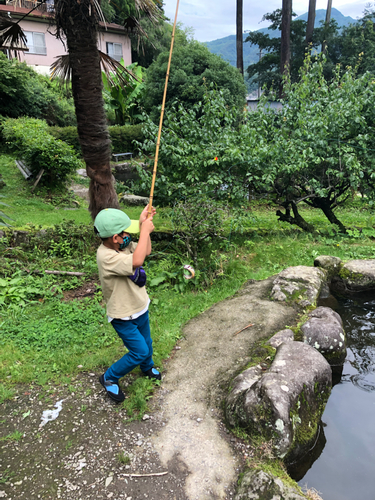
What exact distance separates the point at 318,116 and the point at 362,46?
23.0 metres

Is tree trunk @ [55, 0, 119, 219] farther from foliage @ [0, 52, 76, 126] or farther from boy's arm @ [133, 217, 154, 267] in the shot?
foliage @ [0, 52, 76, 126]

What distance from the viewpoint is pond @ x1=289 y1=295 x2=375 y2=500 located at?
288 centimetres

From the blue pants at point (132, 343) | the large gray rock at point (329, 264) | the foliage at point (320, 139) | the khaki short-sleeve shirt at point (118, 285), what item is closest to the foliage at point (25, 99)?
the foliage at point (320, 139)

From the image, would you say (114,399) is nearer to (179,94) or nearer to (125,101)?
(179,94)

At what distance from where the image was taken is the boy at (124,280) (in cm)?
284

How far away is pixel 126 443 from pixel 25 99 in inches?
695

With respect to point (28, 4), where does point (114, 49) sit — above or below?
above

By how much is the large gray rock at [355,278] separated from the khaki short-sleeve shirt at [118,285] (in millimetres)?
4117

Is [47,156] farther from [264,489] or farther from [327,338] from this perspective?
[264,489]

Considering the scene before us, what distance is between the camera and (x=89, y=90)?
18.7 ft

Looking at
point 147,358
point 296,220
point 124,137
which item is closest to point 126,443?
point 147,358

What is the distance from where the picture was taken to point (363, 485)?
2.87 meters

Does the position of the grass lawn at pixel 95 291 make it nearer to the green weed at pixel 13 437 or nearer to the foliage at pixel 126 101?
the green weed at pixel 13 437

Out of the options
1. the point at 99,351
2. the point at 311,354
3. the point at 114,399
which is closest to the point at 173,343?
the point at 99,351
